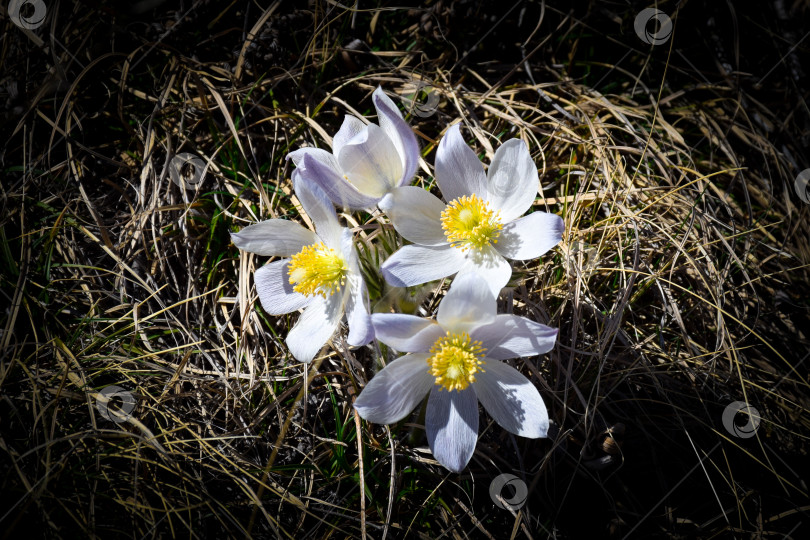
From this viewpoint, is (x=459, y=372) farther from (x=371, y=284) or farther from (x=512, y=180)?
(x=512, y=180)

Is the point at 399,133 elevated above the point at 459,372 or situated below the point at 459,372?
above

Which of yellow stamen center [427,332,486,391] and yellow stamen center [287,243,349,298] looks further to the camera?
yellow stamen center [287,243,349,298]

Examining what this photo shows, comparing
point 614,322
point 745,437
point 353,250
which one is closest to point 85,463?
point 353,250

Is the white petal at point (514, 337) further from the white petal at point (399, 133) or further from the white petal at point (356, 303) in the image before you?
the white petal at point (399, 133)
